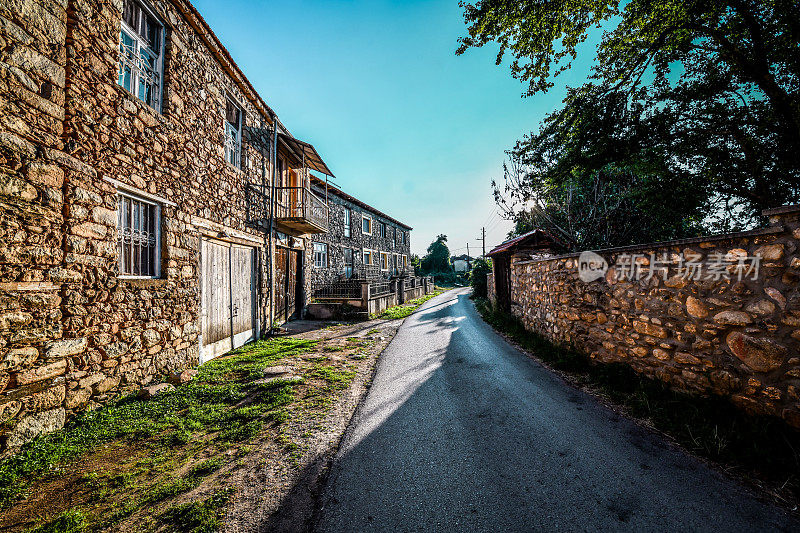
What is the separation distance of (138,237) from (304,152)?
23.2 feet

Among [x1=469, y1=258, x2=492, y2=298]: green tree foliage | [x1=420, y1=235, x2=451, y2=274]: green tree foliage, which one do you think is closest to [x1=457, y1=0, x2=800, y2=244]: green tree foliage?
[x1=469, y1=258, x2=492, y2=298]: green tree foliage

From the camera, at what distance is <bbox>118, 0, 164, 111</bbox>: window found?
4691mm

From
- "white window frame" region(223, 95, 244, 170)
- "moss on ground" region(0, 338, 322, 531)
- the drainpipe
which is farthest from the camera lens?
the drainpipe

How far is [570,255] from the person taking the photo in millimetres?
5875

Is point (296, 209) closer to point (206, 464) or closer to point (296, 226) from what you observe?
point (296, 226)

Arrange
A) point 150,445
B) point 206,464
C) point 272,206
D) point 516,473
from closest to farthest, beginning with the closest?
point 516,473 → point 206,464 → point 150,445 → point 272,206

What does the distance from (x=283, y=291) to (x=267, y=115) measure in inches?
227

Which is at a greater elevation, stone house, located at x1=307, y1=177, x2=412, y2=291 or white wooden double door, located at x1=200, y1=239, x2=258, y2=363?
stone house, located at x1=307, y1=177, x2=412, y2=291

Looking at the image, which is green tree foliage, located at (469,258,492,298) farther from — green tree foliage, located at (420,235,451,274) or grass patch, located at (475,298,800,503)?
green tree foliage, located at (420,235,451,274)

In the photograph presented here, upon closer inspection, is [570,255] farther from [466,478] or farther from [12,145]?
[12,145]

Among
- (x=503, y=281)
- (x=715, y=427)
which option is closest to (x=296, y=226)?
(x=503, y=281)

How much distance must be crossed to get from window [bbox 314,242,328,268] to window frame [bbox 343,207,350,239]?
2.93m

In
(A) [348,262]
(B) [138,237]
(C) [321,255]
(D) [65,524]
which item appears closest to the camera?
(D) [65,524]

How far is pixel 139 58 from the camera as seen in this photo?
486cm
